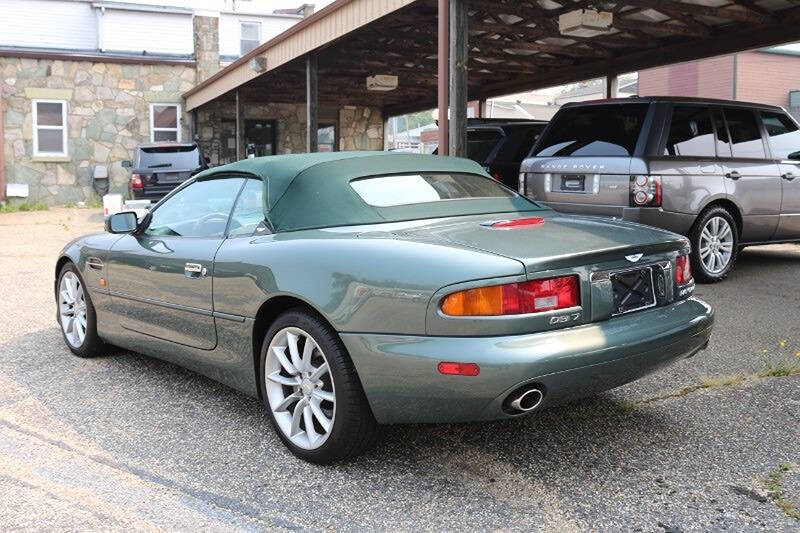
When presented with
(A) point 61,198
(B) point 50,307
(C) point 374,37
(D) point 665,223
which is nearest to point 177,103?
(A) point 61,198

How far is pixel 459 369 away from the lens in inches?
109

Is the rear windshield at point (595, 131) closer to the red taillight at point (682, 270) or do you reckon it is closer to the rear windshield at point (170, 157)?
the red taillight at point (682, 270)

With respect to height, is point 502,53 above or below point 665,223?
above

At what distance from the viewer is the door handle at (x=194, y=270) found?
381 cm

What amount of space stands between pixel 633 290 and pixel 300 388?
1.52 metres

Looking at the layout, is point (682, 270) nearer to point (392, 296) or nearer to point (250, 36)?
point (392, 296)

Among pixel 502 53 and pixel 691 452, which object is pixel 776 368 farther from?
pixel 502 53

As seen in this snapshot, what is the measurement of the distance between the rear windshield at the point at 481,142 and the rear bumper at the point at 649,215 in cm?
316

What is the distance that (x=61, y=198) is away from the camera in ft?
68.1

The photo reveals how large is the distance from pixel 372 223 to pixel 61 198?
64.4ft

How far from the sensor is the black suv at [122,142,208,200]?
15805 mm

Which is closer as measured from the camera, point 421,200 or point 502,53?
point 421,200

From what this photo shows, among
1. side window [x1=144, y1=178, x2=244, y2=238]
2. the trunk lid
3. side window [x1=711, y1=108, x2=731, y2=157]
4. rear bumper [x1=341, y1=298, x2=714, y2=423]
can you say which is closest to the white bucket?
side window [x1=144, y1=178, x2=244, y2=238]

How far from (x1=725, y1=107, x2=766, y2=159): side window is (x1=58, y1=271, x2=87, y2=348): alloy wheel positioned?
607 centimetres
